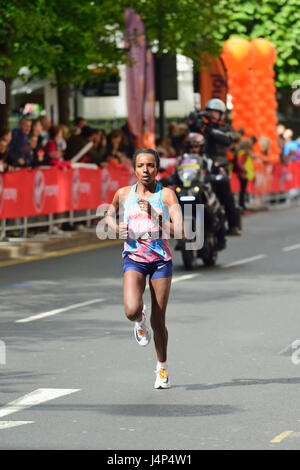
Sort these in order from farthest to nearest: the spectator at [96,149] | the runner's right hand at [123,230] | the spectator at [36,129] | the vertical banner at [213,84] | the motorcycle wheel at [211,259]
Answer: the vertical banner at [213,84] < the spectator at [96,149] < the spectator at [36,129] < the motorcycle wheel at [211,259] < the runner's right hand at [123,230]

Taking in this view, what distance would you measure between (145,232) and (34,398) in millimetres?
1300

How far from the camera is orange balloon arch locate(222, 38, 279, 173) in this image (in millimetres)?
33688

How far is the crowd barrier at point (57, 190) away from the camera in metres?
20.0

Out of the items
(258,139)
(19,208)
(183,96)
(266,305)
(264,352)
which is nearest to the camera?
(264,352)

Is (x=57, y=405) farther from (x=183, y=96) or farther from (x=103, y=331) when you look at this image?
(x=183, y=96)

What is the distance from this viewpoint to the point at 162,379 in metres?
8.97

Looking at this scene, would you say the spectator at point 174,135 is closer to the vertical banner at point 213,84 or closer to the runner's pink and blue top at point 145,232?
the vertical banner at point 213,84

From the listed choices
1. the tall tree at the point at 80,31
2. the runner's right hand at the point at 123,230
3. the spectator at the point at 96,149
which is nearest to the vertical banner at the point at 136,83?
the tall tree at the point at 80,31

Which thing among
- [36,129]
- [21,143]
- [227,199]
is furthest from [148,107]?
[227,199]

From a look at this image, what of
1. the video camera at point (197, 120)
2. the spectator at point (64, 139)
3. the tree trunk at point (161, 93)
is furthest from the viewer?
the tree trunk at point (161, 93)

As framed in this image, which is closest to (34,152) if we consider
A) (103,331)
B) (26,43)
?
(26,43)

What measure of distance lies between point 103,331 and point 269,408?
148 inches

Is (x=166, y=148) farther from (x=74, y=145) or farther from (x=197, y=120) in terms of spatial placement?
(x=197, y=120)
